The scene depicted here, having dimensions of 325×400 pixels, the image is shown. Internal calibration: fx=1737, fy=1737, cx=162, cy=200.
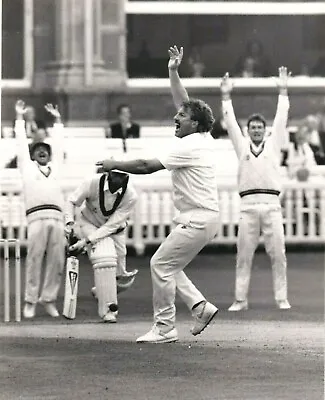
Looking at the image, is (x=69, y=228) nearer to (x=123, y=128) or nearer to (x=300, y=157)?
(x=123, y=128)

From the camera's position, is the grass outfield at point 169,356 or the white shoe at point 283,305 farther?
the white shoe at point 283,305

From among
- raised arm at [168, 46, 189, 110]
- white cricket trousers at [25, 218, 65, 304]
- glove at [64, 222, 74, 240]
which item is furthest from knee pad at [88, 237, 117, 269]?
raised arm at [168, 46, 189, 110]

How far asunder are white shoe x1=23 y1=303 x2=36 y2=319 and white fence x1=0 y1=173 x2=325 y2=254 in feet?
19.3

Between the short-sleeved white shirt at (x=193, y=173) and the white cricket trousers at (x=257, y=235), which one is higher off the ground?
the short-sleeved white shirt at (x=193, y=173)

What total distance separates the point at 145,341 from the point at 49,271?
257 cm

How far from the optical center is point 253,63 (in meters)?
25.6

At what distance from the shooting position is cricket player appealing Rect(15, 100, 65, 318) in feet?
49.1

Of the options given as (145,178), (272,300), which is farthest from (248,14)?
(272,300)

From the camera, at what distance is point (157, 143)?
23.8 meters

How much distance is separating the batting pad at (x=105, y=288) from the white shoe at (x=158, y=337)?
5.11ft

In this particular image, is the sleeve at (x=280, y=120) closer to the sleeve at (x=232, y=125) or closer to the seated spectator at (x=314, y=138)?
the sleeve at (x=232, y=125)

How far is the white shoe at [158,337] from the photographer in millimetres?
12633

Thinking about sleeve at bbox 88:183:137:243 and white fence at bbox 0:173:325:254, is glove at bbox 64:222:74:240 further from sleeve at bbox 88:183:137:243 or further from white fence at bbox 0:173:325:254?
white fence at bbox 0:173:325:254

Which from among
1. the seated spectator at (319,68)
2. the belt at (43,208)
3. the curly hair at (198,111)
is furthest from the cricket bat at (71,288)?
the seated spectator at (319,68)
